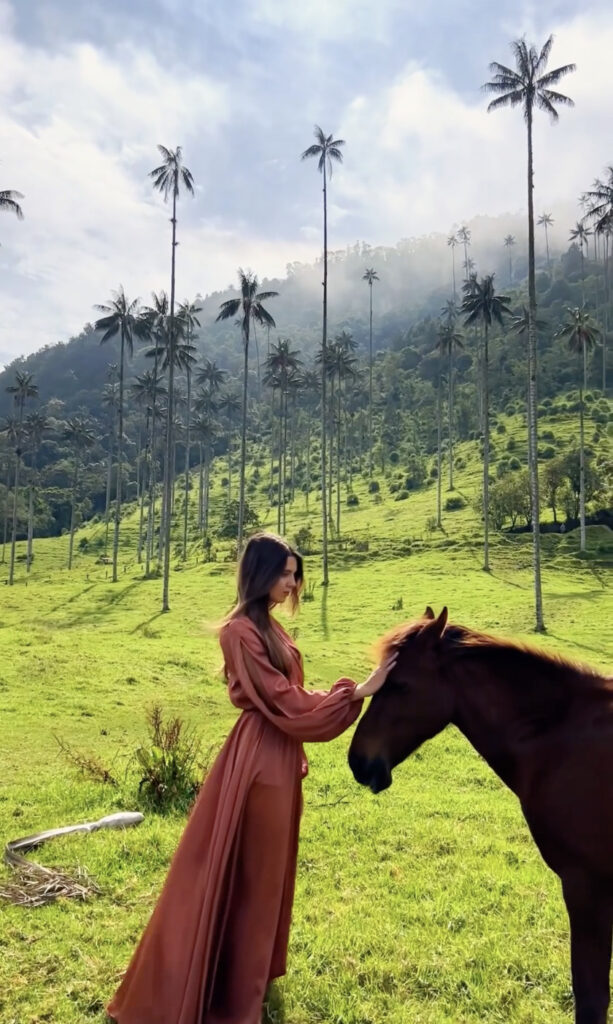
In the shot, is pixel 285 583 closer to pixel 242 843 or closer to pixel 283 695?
pixel 283 695

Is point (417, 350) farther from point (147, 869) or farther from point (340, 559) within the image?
point (147, 869)

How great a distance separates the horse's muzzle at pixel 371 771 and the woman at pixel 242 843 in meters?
0.18

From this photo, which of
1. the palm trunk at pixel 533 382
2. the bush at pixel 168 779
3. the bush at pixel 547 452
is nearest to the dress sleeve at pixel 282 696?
the bush at pixel 168 779

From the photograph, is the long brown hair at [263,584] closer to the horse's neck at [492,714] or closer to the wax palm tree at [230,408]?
the horse's neck at [492,714]

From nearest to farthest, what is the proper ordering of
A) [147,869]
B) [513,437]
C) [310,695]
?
[310,695] → [147,869] → [513,437]

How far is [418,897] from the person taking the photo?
546cm

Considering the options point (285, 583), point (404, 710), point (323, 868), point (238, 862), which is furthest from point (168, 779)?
point (404, 710)

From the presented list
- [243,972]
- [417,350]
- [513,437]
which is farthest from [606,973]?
[417,350]

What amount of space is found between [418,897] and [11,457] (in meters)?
93.3

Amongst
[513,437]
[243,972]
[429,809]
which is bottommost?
[429,809]

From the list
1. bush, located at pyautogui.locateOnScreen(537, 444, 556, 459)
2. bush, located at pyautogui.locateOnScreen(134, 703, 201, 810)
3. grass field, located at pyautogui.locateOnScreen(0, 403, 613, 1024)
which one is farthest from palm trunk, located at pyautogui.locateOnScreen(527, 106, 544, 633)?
bush, located at pyautogui.locateOnScreen(537, 444, 556, 459)

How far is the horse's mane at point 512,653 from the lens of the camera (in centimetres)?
347

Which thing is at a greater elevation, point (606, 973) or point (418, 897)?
point (606, 973)

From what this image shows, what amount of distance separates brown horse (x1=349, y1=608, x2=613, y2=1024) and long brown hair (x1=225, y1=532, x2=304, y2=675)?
1.93 ft
